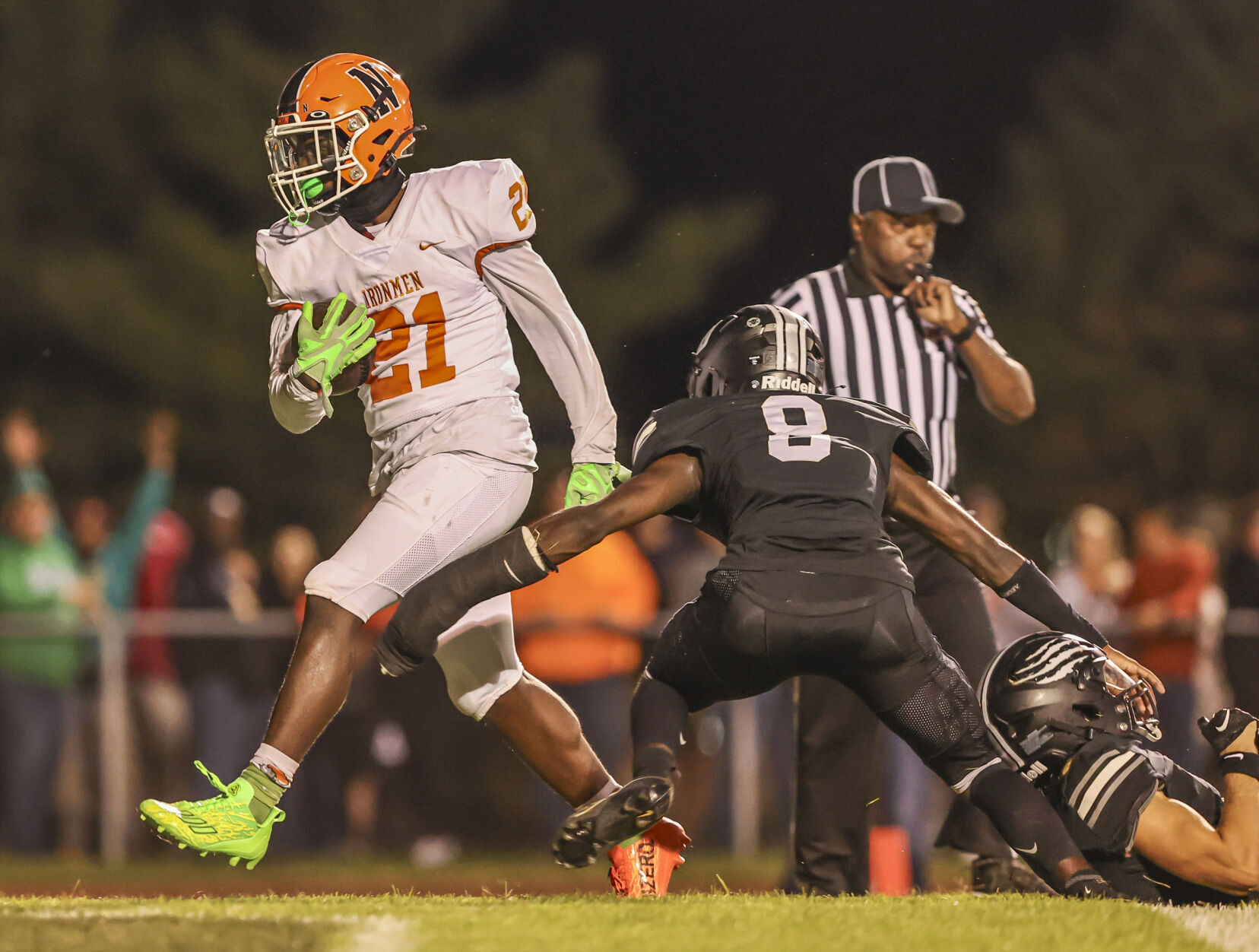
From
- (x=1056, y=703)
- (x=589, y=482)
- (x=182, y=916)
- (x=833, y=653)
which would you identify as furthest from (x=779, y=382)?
(x=182, y=916)

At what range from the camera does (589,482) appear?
4.57 metres

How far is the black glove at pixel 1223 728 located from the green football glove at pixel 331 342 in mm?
2223

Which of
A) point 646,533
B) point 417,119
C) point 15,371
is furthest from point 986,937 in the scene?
point 15,371

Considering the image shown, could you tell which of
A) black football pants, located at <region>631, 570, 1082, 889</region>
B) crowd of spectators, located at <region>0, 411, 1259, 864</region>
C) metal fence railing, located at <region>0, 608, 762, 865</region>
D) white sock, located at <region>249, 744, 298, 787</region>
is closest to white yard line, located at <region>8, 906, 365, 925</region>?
white sock, located at <region>249, 744, 298, 787</region>

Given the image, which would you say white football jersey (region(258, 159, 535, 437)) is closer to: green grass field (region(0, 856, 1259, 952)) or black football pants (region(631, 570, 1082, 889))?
black football pants (region(631, 570, 1082, 889))

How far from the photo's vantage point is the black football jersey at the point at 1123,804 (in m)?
4.10

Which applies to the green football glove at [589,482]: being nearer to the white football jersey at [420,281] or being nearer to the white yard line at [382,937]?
the white football jersey at [420,281]

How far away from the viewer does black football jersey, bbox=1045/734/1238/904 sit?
13.4 ft

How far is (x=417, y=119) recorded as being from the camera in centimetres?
1712

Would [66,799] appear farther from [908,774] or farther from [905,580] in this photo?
[905,580]

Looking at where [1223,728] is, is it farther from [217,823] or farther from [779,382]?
[217,823]

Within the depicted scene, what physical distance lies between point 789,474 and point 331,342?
1171 mm

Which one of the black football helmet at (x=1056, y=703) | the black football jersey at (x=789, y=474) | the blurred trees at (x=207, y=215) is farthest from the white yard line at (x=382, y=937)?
the blurred trees at (x=207, y=215)

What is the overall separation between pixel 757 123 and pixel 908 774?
378cm
